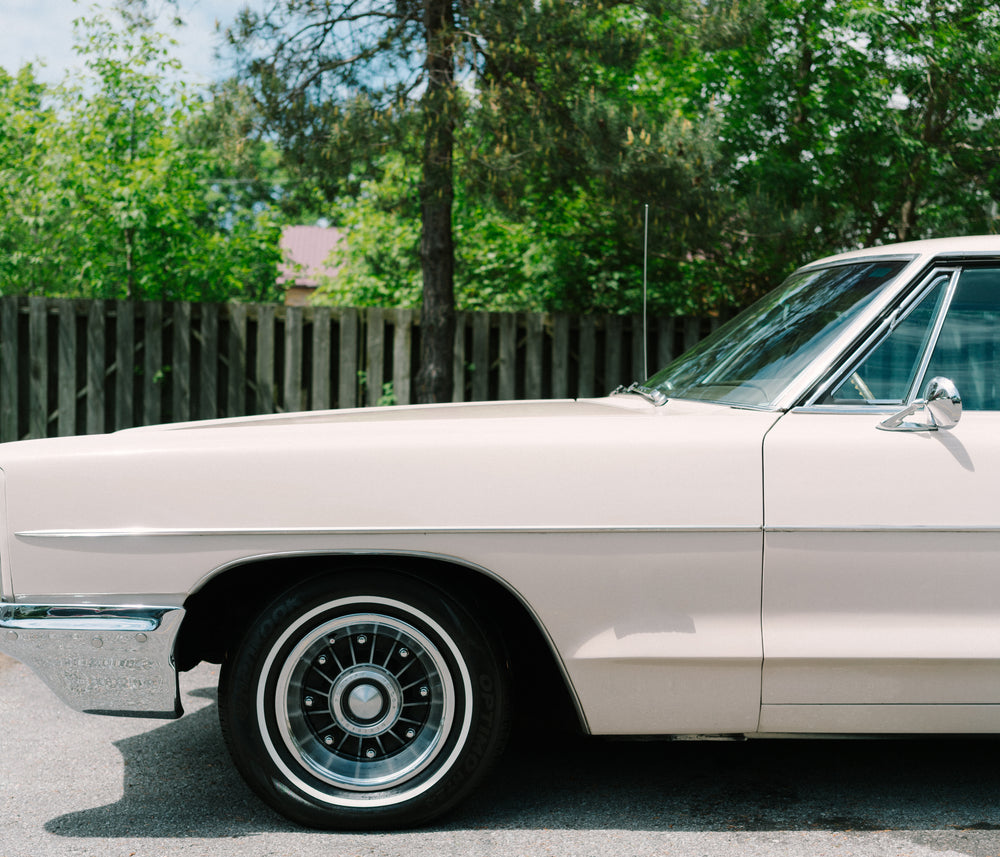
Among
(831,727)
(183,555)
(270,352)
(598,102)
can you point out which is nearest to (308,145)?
(270,352)

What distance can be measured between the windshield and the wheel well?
3.14 ft

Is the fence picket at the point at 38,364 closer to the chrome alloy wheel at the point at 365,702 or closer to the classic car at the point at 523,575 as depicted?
the classic car at the point at 523,575

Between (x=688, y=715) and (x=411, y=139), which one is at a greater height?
(x=411, y=139)

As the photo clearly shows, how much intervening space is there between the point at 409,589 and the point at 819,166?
6.68m

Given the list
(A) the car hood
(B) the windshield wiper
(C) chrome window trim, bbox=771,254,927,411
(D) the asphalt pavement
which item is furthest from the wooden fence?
(A) the car hood

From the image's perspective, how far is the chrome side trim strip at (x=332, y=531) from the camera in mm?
3043

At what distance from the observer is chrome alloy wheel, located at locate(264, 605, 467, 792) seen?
3.14 meters

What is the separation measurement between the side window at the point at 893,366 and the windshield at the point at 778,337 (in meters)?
0.13

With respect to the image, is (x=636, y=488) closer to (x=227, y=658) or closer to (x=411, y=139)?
(x=227, y=658)

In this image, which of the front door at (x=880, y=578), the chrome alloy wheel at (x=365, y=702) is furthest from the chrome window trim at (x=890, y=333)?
the chrome alloy wheel at (x=365, y=702)

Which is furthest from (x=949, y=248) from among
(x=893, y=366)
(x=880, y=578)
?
(x=880, y=578)

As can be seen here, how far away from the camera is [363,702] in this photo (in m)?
3.17

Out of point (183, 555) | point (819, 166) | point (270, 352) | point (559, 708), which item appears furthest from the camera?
point (270, 352)

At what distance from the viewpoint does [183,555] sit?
→ 3.06 metres
